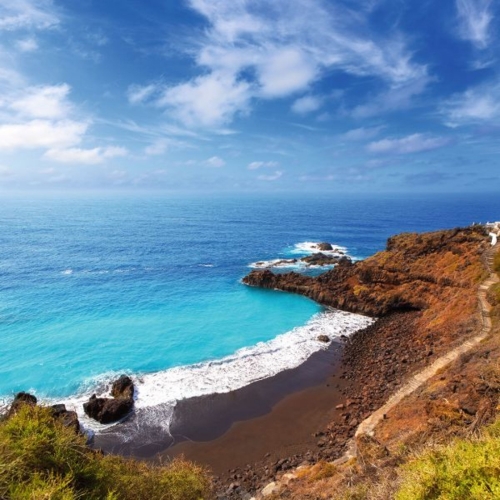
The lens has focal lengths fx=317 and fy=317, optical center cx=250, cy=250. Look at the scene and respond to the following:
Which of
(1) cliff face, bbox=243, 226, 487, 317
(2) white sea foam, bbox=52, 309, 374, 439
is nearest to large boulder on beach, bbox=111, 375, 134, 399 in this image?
(2) white sea foam, bbox=52, 309, 374, 439

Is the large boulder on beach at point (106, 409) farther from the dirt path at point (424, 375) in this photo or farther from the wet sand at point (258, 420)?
the dirt path at point (424, 375)

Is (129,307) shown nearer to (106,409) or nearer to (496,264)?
(106,409)

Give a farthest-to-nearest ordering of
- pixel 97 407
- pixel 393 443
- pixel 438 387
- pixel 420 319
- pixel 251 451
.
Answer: pixel 420 319, pixel 97 407, pixel 251 451, pixel 438 387, pixel 393 443

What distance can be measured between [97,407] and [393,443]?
71.1 feet

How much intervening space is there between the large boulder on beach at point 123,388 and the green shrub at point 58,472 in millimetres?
16098

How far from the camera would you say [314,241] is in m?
97.6

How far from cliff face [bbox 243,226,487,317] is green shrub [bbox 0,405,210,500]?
38.4 m

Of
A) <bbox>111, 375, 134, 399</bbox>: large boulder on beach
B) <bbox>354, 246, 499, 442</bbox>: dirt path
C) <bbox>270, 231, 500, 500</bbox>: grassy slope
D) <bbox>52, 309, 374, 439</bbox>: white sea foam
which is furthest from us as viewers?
<bbox>111, 375, 134, 399</bbox>: large boulder on beach

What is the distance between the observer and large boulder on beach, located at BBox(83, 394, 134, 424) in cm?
2488

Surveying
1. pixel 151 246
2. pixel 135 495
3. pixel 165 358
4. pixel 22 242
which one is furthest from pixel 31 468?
pixel 22 242

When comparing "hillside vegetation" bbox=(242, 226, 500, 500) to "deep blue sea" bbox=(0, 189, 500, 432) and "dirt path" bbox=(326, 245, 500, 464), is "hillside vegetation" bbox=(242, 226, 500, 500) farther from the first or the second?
"deep blue sea" bbox=(0, 189, 500, 432)

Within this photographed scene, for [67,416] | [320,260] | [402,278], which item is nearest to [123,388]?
[67,416]

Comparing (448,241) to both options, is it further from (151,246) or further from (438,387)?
(151,246)

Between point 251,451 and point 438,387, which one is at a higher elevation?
point 438,387
